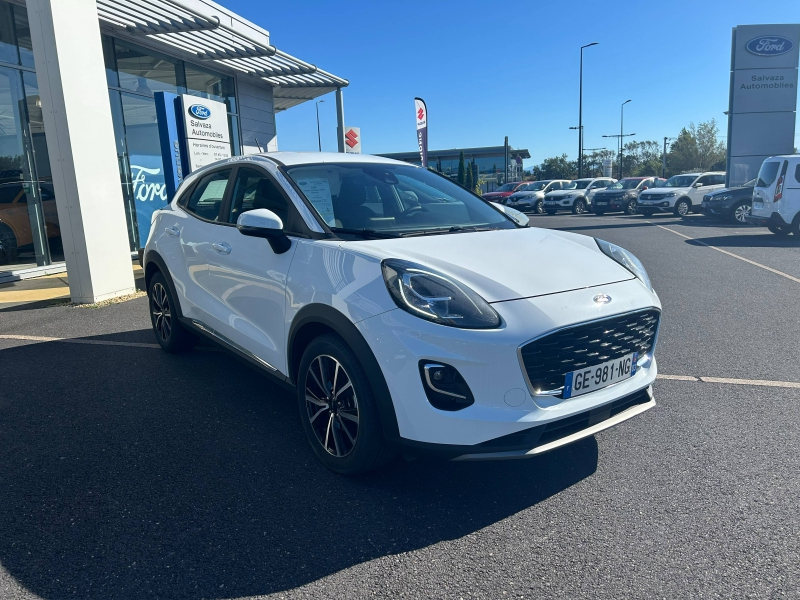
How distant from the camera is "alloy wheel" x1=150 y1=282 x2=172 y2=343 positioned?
508 cm

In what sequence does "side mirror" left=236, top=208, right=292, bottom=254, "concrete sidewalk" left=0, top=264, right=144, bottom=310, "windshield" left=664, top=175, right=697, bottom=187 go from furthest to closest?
"windshield" left=664, top=175, right=697, bottom=187 < "concrete sidewalk" left=0, top=264, right=144, bottom=310 < "side mirror" left=236, top=208, right=292, bottom=254

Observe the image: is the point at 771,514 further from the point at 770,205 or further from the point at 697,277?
the point at 770,205

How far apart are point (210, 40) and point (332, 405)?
1116 centimetres

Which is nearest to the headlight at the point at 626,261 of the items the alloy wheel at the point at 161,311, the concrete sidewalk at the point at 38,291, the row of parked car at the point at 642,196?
the alloy wheel at the point at 161,311

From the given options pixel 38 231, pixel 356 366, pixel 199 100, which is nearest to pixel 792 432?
pixel 356 366

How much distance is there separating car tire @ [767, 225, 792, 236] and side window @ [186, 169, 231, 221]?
1373cm

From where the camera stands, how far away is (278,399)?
4.11 m

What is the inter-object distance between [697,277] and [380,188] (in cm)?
678

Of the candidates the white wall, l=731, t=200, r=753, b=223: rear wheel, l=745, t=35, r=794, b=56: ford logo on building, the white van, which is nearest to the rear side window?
the white van

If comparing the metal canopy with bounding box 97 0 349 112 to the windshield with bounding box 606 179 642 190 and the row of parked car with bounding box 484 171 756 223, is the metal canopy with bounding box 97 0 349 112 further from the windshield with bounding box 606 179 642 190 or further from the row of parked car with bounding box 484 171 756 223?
the windshield with bounding box 606 179 642 190

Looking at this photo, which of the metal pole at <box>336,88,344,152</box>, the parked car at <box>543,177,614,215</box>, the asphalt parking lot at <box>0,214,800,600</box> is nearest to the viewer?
the asphalt parking lot at <box>0,214,800,600</box>

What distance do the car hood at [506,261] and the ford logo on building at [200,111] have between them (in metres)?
7.89

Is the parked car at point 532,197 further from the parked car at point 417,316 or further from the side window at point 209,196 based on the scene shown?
the parked car at point 417,316

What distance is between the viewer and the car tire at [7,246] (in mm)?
9773
